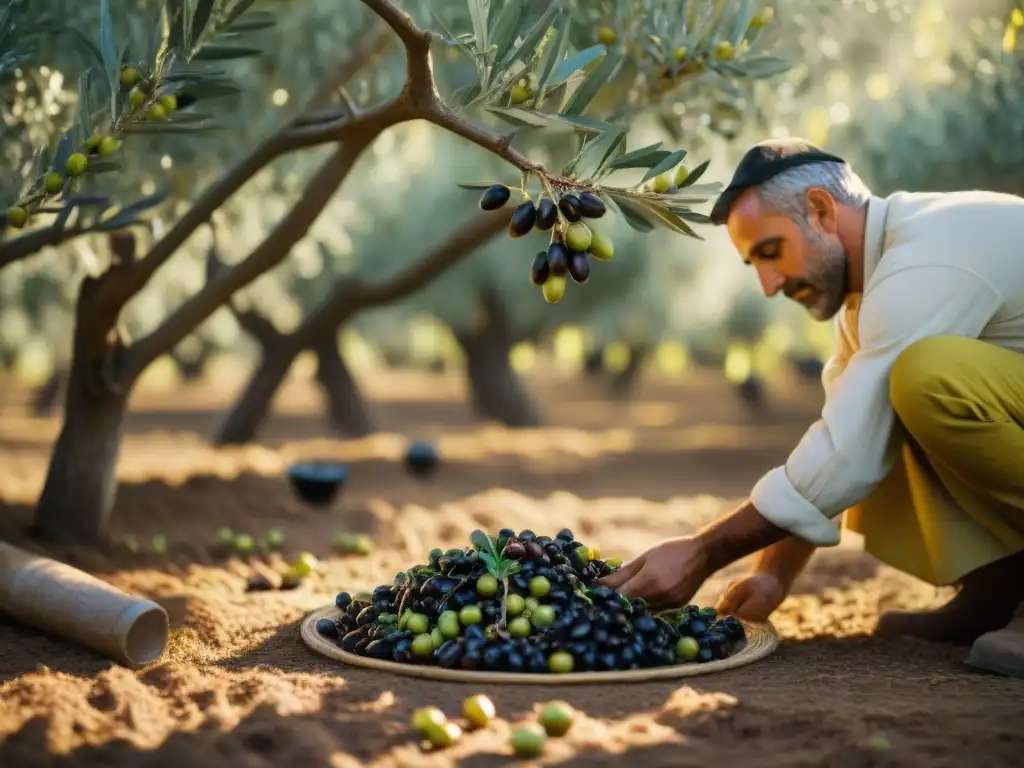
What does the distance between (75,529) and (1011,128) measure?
5276 millimetres

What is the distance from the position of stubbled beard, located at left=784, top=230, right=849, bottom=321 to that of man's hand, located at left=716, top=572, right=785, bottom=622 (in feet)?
2.68

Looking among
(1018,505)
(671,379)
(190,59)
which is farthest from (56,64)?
(671,379)

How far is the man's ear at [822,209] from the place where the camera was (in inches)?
125

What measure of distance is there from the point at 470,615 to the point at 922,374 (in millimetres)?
1296

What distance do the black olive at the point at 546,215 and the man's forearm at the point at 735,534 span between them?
3.13ft

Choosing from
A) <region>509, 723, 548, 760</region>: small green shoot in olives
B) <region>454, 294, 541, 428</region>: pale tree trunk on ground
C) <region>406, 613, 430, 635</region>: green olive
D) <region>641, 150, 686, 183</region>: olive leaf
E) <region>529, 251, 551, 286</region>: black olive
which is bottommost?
<region>454, 294, 541, 428</region>: pale tree trunk on ground

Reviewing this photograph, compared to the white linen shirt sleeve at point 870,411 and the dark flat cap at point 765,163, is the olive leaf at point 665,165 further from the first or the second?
the white linen shirt sleeve at point 870,411

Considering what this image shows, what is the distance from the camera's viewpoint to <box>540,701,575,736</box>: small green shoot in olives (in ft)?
7.45

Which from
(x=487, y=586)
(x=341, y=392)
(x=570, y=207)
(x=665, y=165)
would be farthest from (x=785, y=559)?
(x=341, y=392)

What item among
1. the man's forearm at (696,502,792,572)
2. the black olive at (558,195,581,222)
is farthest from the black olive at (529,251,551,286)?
the man's forearm at (696,502,792,572)

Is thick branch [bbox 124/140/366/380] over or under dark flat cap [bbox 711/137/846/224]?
under

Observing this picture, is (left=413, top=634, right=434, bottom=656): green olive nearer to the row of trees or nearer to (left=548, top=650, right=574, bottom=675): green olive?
(left=548, top=650, right=574, bottom=675): green olive

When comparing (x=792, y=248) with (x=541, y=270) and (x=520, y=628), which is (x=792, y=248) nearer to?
(x=541, y=270)

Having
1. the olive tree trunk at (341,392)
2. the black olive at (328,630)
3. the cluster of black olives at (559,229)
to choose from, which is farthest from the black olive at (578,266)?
the olive tree trunk at (341,392)
